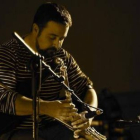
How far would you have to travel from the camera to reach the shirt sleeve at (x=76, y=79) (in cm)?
373

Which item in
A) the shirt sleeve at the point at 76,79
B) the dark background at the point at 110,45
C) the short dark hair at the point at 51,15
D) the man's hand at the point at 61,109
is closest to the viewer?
the man's hand at the point at 61,109

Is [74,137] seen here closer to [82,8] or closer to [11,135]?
[11,135]

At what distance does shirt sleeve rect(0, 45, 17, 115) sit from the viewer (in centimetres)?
321

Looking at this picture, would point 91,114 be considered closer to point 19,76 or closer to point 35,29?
point 19,76

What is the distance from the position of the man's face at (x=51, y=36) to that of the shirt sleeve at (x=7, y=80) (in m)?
0.24

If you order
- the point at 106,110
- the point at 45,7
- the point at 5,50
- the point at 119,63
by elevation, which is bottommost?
the point at 106,110

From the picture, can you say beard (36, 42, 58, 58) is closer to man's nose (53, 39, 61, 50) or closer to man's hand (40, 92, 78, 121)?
man's nose (53, 39, 61, 50)

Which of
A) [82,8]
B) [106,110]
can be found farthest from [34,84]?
[82,8]

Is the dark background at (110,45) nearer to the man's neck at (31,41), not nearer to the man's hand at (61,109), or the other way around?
the man's neck at (31,41)

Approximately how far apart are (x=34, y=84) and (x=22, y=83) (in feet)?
1.91

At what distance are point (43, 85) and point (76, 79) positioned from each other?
35 centimetres

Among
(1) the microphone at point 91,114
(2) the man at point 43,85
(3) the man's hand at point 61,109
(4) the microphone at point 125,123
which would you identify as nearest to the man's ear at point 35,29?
(2) the man at point 43,85

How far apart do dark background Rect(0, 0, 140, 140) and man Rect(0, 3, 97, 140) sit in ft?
6.36

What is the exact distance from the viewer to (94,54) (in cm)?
569
